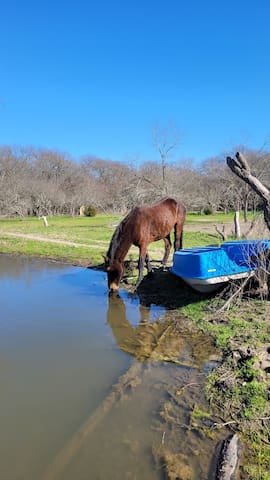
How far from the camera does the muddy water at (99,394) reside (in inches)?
110

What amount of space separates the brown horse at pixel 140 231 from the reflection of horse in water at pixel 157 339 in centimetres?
145

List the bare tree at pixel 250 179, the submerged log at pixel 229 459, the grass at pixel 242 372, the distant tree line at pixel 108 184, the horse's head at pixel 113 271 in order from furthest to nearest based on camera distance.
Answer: the distant tree line at pixel 108 184, the horse's head at pixel 113 271, the bare tree at pixel 250 179, the grass at pixel 242 372, the submerged log at pixel 229 459

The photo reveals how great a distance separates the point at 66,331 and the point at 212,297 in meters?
3.07

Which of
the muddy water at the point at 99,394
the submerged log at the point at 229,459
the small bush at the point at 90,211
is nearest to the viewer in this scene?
the submerged log at the point at 229,459

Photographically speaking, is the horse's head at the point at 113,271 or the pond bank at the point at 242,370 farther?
the horse's head at the point at 113,271

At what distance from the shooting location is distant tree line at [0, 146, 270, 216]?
31.0 meters

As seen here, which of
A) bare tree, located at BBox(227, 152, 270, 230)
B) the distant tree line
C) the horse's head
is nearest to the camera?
bare tree, located at BBox(227, 152, 270, 230)

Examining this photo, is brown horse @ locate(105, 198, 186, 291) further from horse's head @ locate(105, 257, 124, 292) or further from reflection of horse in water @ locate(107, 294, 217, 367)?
reflection of horse in water @ locate(107, 294, 217, 367)

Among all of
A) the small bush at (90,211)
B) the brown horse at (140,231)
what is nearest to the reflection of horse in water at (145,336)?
the brown horse at (140,231)

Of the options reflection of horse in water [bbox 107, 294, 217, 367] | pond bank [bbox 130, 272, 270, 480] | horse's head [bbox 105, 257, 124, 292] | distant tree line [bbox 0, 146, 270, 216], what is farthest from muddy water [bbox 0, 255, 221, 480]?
distant tree line [bbox 0, 146, 270, 216]

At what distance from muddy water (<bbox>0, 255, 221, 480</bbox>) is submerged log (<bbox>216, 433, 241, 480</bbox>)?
4.3 inches

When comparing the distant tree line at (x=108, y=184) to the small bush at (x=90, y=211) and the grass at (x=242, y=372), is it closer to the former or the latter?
the small bush at (x=90, y=211)

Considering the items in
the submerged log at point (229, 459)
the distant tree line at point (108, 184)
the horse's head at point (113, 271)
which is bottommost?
the submerged log at point (229, 459)

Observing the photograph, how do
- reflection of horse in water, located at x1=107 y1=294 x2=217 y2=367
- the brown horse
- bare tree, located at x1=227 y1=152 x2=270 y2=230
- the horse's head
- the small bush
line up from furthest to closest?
the small bush
the brown horse
the horse's head
bare tree, located at x1=227 y1=152 x2=270 y2=230
reflection of horse in water, located at x1=107 y1=294 x2=217 y2=367
